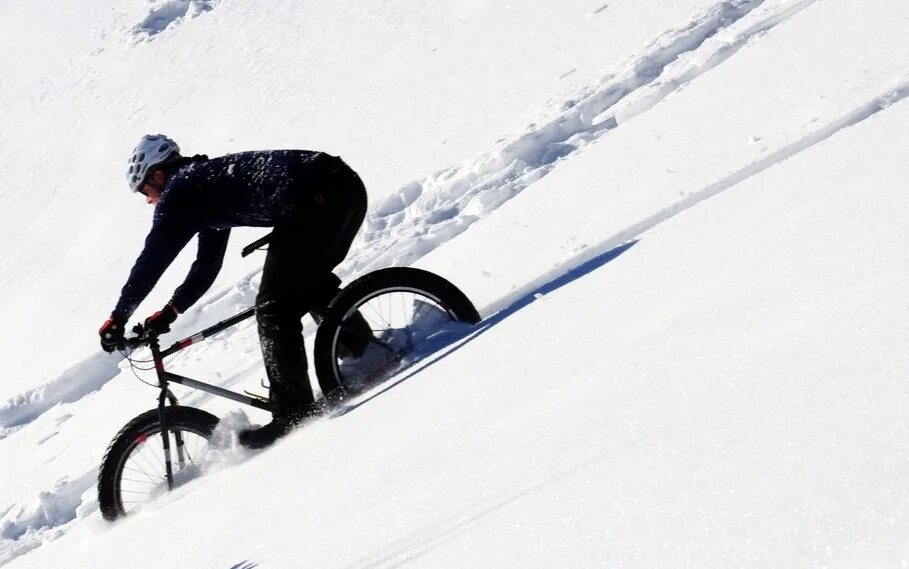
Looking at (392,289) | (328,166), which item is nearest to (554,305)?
(392,289)

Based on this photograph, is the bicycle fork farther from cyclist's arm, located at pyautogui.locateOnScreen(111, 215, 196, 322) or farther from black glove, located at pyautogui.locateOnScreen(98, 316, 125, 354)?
cyclist's arm, located at pyautogui.locateOnScreen(111, 215, 196, 322)

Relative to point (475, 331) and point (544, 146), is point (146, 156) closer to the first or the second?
point (475, 331)

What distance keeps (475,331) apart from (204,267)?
1.48 meters

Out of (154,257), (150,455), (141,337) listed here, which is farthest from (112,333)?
(150,455)

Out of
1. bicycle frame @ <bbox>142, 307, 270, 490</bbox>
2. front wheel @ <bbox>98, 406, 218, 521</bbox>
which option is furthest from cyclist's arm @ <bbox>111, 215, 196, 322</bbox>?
front wheel @ <bbox>98, 406, 218, 521</bbox>

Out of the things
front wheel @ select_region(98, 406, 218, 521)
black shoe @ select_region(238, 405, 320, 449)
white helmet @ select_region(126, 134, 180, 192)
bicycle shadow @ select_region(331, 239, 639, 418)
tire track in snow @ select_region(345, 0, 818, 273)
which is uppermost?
white helmet @ select_region(126, 134, 180, 192)

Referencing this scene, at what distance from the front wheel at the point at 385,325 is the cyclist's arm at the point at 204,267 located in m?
0.71

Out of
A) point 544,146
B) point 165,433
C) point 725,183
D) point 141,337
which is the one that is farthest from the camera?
point 544,146

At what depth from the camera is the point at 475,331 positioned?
15.8ft

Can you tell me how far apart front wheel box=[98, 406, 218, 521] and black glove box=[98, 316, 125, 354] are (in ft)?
1.58

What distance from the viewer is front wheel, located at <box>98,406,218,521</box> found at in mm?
4977

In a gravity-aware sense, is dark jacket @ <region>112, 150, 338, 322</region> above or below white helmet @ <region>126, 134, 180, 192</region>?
below

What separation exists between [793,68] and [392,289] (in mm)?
3712

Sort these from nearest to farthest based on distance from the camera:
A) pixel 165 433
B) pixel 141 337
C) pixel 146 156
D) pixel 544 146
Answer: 1. pixel 146 156
2. pixel 141 337
3. pixel 165 433
4. pixel 544 146
